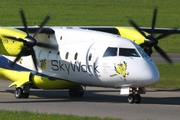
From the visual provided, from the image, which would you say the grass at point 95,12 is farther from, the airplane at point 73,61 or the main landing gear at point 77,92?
the airplane at point 73,61

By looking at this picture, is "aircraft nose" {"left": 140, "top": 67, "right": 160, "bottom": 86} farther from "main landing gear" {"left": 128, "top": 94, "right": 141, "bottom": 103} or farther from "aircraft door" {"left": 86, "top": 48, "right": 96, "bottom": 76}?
"aircraft door" {"left": 86, "top": 48, "right": 96, "bottom": 76}

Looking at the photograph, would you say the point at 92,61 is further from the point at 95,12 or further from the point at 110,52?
the point at 95,12

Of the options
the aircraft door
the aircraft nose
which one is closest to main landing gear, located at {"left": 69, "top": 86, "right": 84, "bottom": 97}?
the aircraft door

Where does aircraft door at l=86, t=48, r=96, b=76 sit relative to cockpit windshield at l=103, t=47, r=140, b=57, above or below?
below

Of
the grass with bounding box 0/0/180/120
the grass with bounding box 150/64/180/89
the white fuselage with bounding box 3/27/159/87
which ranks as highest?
the grass with bounding box 0/0/180/120

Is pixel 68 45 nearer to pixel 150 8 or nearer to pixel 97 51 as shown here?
pixel 97 51

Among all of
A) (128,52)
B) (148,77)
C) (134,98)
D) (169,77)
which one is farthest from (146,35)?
(169,77)

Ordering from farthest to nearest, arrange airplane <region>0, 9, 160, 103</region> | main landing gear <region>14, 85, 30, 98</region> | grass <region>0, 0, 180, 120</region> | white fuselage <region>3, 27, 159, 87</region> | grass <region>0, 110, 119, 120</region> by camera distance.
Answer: grass <region>0, 0, 180, 120</region> → main landing gear <region>14, 85, 30, 98</region> → airplane <region>0, 9, 160, 103</region> → white fuselage <region>3, 27, 159, 87</region> → grass <region>0, 110, 119, 120</region>

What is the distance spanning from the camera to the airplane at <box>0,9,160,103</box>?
22.4 meters

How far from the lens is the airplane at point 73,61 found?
2239 centimetres

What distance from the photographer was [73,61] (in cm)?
2434

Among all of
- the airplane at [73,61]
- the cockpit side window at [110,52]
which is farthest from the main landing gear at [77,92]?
the cockpit side window at [110,52]

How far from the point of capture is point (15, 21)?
6469 centimetres

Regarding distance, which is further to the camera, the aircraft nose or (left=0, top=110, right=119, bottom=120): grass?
the aircraft nose
